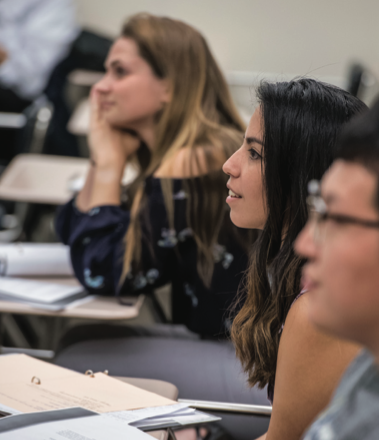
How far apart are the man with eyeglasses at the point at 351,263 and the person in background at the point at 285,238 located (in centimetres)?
26

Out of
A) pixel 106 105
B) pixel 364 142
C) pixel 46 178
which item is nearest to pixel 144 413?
pixel 364 142

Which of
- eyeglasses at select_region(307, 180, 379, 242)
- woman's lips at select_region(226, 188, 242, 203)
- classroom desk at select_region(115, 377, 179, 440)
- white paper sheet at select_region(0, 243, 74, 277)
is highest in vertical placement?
eyeglasses at select_region(307, 180, 379, 242)

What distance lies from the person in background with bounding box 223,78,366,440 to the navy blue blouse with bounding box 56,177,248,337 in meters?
0.56

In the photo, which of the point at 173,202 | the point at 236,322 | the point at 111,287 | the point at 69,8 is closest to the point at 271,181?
the point at 236,322

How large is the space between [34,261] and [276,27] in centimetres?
310

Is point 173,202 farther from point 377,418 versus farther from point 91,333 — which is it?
point 377,418

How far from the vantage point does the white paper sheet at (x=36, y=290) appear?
143 centimetres

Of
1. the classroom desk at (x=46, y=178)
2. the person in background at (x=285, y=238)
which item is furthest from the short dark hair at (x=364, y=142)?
the classroom desk at (x=46, y=178)

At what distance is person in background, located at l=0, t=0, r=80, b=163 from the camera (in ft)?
12.2

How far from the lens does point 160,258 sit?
1.56 m

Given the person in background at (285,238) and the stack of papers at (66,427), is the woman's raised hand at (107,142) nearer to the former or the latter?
the person in background at (285,238)

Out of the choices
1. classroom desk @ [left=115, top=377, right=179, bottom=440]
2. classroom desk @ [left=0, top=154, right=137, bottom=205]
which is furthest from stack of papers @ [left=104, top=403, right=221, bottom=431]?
classroom desk @ [left=0, top=154, right=137, bottom=205]

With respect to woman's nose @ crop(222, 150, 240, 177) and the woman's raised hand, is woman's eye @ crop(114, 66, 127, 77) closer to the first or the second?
the woman's raised hand

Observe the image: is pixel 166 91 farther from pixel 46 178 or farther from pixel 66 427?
pixel 66 427
